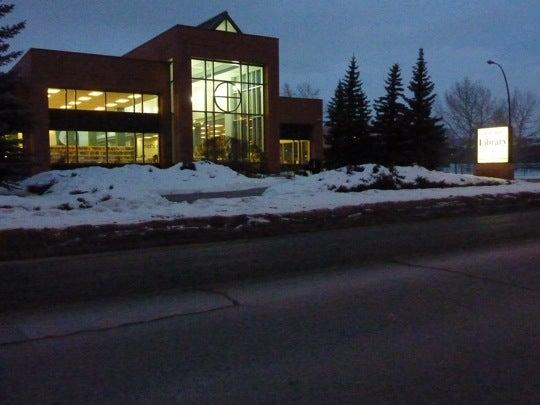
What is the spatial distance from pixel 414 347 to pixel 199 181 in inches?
824

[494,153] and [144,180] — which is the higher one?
[494,153]

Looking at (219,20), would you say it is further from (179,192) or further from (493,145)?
(179,192)

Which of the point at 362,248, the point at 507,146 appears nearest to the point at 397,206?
the point at 362,248

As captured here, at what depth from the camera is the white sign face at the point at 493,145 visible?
31781 mm

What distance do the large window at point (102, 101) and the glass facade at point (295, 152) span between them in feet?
45.6

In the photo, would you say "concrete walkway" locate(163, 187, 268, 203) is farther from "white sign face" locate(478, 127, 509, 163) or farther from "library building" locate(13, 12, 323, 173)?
"library building" locate(13, 12, 323, 173)

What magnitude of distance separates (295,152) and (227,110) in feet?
39.8

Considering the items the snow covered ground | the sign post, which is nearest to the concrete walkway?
the snow covered ground

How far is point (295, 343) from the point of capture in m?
5.62

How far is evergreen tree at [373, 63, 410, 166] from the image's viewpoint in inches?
2100

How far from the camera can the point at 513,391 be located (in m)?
4.48

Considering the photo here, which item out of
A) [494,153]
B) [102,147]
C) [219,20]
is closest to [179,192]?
[494,153]

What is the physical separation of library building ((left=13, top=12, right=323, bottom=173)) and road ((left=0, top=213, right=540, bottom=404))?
3186 centimetres

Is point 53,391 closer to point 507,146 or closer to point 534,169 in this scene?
point 507,146
